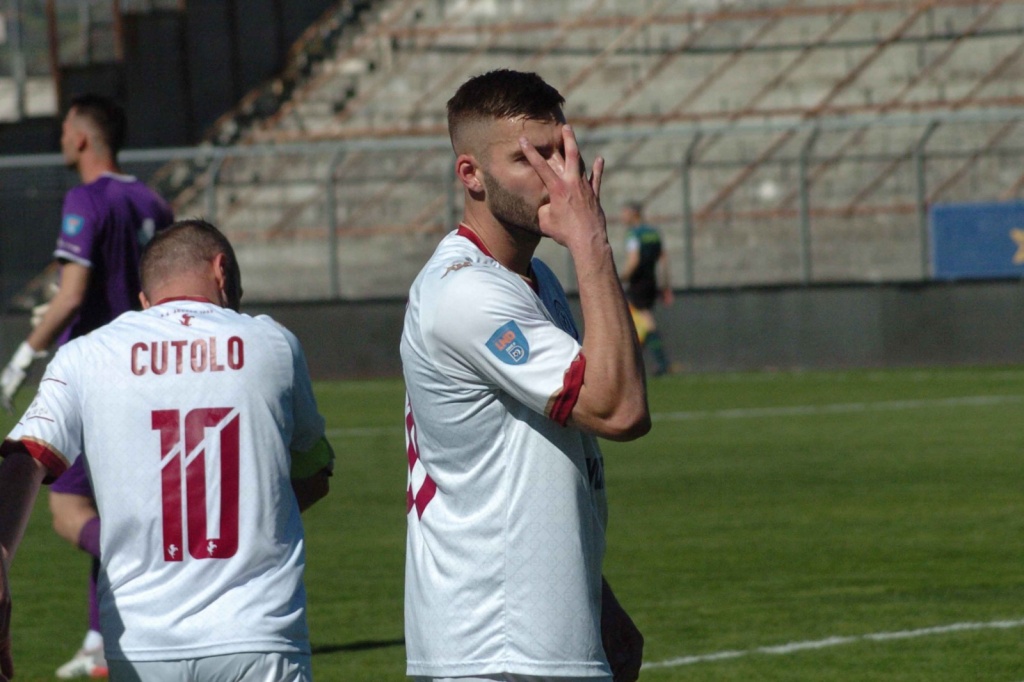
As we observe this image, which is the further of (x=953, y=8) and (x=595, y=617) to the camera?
(x=953, y=8)

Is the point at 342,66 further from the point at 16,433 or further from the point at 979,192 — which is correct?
the point at 16,433

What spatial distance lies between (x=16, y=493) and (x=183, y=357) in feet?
1.84

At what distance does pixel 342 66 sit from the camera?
117 feet

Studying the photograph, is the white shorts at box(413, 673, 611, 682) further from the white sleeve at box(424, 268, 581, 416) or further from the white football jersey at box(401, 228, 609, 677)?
the white sleeve at box(424, 268, 581, 416)

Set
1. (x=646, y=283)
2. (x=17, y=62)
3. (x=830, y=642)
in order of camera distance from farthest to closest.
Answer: (x=17, y=62), (x=646, y=283), (x=830, y=642)

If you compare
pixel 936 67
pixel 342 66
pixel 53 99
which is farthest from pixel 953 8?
pixel 53 99

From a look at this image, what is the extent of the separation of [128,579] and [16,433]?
45 centimetres

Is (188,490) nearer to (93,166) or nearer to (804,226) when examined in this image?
(93,166)

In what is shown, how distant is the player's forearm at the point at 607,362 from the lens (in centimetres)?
333

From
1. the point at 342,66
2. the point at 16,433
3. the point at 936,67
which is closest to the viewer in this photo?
the point at 16,433

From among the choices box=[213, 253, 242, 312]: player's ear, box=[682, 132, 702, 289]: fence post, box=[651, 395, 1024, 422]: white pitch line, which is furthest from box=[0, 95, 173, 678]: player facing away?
box=[682, 132, 702, 289]: fence post

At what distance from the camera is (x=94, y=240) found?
24.1ft

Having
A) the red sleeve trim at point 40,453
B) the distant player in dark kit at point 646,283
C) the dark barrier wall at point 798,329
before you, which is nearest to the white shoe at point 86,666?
the red sleeve trim at point 40,453

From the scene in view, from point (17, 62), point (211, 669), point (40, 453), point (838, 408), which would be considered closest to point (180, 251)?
point (40, 453)
